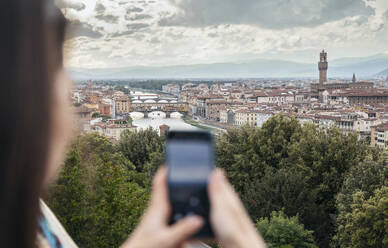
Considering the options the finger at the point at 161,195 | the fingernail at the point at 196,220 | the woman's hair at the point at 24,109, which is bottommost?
the fingernail at the point at 196,220

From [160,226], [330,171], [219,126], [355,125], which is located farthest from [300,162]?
[219,126]

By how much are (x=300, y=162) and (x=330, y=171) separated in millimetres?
758

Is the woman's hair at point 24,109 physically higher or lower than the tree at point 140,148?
higher

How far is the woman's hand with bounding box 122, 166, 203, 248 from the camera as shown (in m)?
0.41

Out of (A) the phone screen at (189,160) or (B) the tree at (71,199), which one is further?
(B) the tree at (71,199)

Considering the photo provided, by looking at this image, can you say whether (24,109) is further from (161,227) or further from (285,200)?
(285,200)

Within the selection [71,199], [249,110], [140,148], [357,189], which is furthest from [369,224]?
[249,110]

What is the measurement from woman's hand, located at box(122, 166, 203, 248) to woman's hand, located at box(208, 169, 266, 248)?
2 cm

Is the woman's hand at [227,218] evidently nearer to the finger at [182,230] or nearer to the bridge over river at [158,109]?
the finger at [182,230]

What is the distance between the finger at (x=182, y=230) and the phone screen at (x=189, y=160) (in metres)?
0.04

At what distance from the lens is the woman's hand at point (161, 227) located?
0.41 metres

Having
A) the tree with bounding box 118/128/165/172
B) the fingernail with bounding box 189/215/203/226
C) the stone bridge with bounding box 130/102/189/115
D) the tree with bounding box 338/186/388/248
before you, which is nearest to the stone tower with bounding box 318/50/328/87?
the stone bridge with bounding box 130/102/189/115

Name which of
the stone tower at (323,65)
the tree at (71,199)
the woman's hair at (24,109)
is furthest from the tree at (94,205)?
the stone tower at (323,65)

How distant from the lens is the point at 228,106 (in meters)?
42.3
